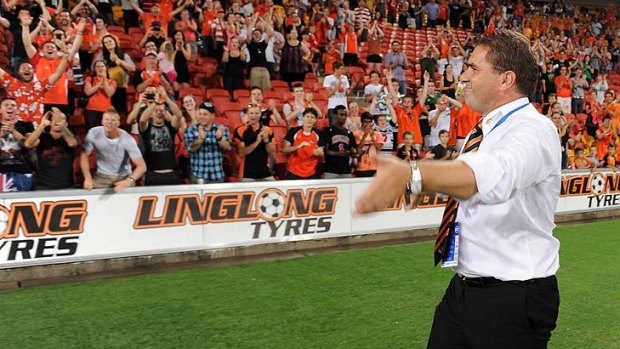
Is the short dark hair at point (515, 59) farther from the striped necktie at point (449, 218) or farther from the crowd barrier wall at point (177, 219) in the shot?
the crowd barrier wall at point (177, 219)

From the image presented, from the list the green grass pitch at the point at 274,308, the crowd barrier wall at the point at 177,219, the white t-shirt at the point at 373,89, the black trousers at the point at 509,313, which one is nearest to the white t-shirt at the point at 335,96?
the white t-shirt at the point at 373,89

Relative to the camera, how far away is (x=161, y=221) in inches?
254

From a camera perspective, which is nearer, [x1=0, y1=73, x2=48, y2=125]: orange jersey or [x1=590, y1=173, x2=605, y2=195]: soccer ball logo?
[x1=0, y1=73, x2=48, y2=125]: orange jersey

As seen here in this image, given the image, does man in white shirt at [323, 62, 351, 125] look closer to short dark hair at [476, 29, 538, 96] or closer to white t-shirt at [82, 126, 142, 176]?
white t-shirt at [82, 126, 142, 176]

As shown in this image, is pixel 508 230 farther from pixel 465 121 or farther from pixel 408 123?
pixel 465 121

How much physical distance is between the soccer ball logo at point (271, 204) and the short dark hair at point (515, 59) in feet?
17.6

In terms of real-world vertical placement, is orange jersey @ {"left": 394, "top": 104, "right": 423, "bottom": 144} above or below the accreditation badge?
below

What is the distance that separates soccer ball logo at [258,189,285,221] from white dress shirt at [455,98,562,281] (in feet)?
16.7

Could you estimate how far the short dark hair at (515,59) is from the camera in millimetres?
1909

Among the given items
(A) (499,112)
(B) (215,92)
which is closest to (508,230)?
(A) (499,112)

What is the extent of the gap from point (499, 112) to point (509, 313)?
75cm

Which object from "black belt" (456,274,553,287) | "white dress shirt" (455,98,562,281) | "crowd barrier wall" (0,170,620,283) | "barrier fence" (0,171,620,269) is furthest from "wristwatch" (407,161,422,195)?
"barrier fence" (0,171,620,269)

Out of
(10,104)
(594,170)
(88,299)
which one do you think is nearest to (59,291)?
(88,299)

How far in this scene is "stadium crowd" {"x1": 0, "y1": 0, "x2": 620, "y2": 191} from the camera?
650 centimetres
